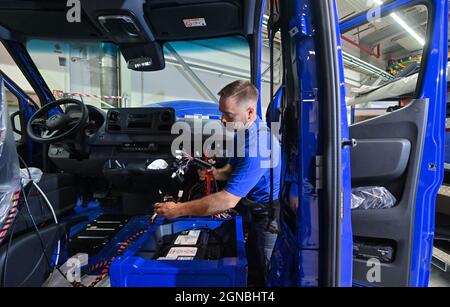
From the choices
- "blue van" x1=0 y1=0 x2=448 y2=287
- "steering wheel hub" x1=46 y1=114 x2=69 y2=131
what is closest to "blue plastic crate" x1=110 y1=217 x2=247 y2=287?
"blue van" x1=0 y1=0 x2=448 y2=287

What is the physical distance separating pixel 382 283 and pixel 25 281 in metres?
1.81

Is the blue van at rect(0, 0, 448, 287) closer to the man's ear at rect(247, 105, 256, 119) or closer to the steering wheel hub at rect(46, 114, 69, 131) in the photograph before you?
the steering wheel hub at rect(46, 114, 69, 131)

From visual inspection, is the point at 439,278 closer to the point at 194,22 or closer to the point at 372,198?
the point at 372,198

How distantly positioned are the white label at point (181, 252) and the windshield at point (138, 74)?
1.74 meters

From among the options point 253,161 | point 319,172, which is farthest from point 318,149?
point 253,161

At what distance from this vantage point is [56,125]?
79.0 inches

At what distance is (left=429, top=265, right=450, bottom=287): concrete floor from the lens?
205 centimetres

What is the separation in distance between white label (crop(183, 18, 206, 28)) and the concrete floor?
2.84 meters

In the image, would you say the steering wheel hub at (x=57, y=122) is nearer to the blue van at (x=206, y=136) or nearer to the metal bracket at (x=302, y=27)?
the blue van at (x=206, y=136)

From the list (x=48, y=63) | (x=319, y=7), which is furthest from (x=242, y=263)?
(x=48, y=63)

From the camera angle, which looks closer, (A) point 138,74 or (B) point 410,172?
(B) point 410,172

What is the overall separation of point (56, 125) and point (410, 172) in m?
2.30

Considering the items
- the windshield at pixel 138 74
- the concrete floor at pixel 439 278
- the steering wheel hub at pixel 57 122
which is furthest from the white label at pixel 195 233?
the concrete floor at pixel 439 278

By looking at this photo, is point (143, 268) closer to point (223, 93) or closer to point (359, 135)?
point (223, 93)
